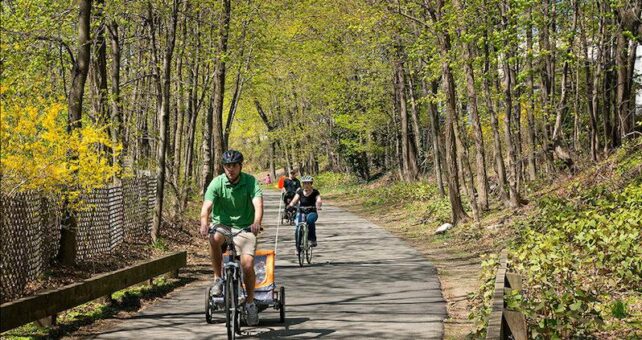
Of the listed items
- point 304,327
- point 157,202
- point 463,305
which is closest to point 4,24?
point 157,202

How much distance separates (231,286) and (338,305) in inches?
130

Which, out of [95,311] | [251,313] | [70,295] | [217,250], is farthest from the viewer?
[95,311]

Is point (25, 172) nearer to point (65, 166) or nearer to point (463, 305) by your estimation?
point (65, 166)

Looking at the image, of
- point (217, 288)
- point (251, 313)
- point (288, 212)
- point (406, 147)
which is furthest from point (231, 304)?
point (406, 147)

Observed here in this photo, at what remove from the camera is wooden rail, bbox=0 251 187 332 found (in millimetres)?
8474

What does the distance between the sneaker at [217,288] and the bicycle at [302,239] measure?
8372 mm

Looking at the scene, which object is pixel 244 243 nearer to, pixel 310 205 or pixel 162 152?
pixel 310 205

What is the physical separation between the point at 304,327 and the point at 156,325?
75.4 inches

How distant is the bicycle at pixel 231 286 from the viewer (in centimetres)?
919

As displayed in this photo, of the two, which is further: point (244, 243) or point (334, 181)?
point (334, 181)

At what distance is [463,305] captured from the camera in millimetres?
12203

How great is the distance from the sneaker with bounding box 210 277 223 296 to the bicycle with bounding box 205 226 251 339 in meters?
0.08

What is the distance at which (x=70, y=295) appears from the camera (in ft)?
32.6

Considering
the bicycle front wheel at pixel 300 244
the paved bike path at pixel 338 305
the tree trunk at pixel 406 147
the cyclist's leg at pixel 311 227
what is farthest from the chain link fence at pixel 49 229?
the tree trunk at pixel 406 147
